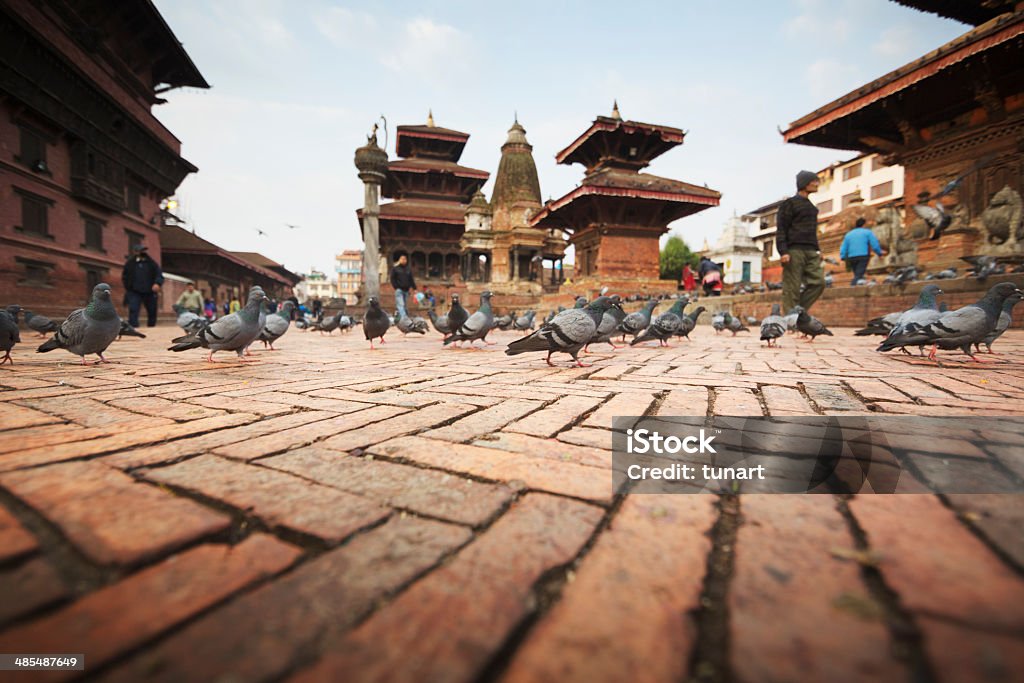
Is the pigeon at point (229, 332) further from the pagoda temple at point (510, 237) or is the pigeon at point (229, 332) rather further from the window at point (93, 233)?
the pagoda temple at point (510, 237)

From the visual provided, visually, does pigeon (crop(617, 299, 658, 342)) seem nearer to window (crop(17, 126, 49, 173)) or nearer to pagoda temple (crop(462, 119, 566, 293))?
window (crop(17, 126, 49, 173))

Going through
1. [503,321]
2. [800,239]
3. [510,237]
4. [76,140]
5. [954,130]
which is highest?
[76,140]

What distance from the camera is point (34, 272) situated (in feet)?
44.8

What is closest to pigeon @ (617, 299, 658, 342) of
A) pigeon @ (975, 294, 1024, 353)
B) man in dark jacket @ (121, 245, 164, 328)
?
pigeon @ (975, 294, 1024, 353)

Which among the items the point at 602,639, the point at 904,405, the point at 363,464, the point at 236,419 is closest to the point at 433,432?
the point at 363,464

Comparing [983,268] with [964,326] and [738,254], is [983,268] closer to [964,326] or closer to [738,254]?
[964,326]

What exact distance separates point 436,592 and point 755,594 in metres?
0.58

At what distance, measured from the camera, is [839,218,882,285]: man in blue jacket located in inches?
385

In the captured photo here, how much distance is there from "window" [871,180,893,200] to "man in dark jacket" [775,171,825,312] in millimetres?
43720

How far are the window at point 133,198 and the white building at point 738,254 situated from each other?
4812 cm

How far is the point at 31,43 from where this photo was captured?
41.2 ft

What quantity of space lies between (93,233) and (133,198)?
11.2 ft

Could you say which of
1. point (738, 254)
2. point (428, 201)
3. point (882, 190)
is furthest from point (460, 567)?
point (738, 254)

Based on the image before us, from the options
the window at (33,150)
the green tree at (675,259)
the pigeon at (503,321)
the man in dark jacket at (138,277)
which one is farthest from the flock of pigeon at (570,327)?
the green tree at (675,259)
